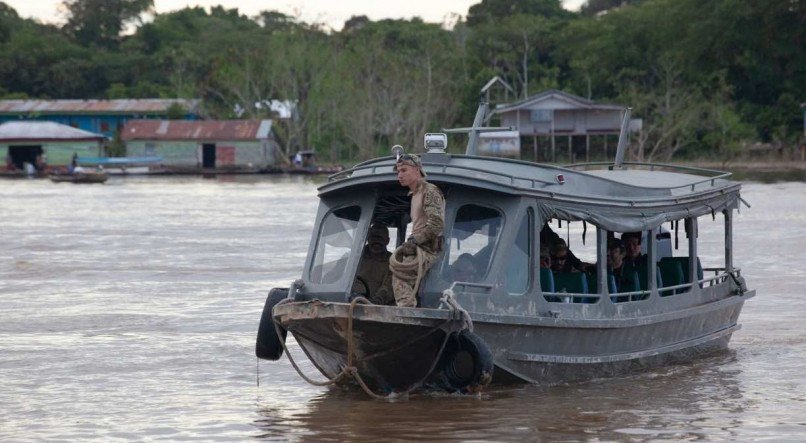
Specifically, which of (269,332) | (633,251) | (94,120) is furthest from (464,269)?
(94,120)

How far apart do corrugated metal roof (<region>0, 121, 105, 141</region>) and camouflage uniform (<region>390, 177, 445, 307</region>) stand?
58558mm

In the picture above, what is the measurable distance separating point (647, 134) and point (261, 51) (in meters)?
22.5

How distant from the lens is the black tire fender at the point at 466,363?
400 inches

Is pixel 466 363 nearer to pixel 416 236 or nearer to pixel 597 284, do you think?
pixel 416 236

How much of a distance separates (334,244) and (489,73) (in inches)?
2032

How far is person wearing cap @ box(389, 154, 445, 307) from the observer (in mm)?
10273

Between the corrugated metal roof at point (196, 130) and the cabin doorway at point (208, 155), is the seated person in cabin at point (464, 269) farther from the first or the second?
the cabin doorway at point (208, 155)

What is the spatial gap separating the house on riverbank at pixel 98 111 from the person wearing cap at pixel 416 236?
60843 mm

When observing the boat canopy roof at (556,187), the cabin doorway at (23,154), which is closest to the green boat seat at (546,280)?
the boat canopy roof at (556,187)

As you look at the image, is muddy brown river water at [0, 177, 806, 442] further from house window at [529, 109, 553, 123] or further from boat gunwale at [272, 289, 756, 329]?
house window at [529, 109, 553, 123]

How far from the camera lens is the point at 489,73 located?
61969mm

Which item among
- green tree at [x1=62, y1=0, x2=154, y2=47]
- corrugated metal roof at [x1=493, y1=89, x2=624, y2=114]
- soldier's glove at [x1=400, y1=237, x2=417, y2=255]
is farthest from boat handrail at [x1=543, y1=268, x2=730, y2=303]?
green tree at [x1=62, y1=0, x2=154, y2=47]

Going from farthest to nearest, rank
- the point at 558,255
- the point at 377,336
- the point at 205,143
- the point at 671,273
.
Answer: the point at 205,143
the point at 671,273
the point at 558,255
the point at 377,336

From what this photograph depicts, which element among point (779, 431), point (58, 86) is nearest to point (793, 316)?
point (779, 431)
